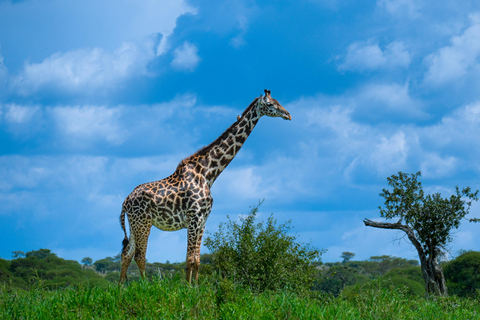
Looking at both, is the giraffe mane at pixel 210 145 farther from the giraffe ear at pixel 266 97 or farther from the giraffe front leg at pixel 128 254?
the giraffe front leg at pixel 128 254

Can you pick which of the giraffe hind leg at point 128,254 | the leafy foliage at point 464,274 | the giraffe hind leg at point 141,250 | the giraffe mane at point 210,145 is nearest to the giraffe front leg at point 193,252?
the giraffe hind leg at point 141,250

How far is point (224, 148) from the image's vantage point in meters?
13.3

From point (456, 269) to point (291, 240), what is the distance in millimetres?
15840

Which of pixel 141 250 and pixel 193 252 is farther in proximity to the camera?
pixel 141 250

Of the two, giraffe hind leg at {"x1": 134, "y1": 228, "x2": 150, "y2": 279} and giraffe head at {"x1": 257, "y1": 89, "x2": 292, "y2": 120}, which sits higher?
giraffe head at {"x1": 257, "y1": 89, "x2": 292, "y2": 120}

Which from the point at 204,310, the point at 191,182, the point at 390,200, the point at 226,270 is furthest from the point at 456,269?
the point at 204,310

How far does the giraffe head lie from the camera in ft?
43.7

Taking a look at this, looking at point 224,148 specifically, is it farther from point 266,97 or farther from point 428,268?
point 428,268

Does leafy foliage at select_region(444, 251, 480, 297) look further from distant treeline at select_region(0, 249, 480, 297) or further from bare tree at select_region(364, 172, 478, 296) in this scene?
bare tree at select_region(364, 172, 478, 296)

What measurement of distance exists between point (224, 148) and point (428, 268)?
42.9 feet

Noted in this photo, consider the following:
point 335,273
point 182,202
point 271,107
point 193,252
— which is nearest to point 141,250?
point 193,252

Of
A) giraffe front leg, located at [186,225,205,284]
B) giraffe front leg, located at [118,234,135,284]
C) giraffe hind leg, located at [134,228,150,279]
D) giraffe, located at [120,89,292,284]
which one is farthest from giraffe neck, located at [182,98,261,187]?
giraffe front leg, located at [118,234,135,284]

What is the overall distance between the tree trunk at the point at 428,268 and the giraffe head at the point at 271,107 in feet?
36.9

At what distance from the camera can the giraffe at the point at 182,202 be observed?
11.9m
